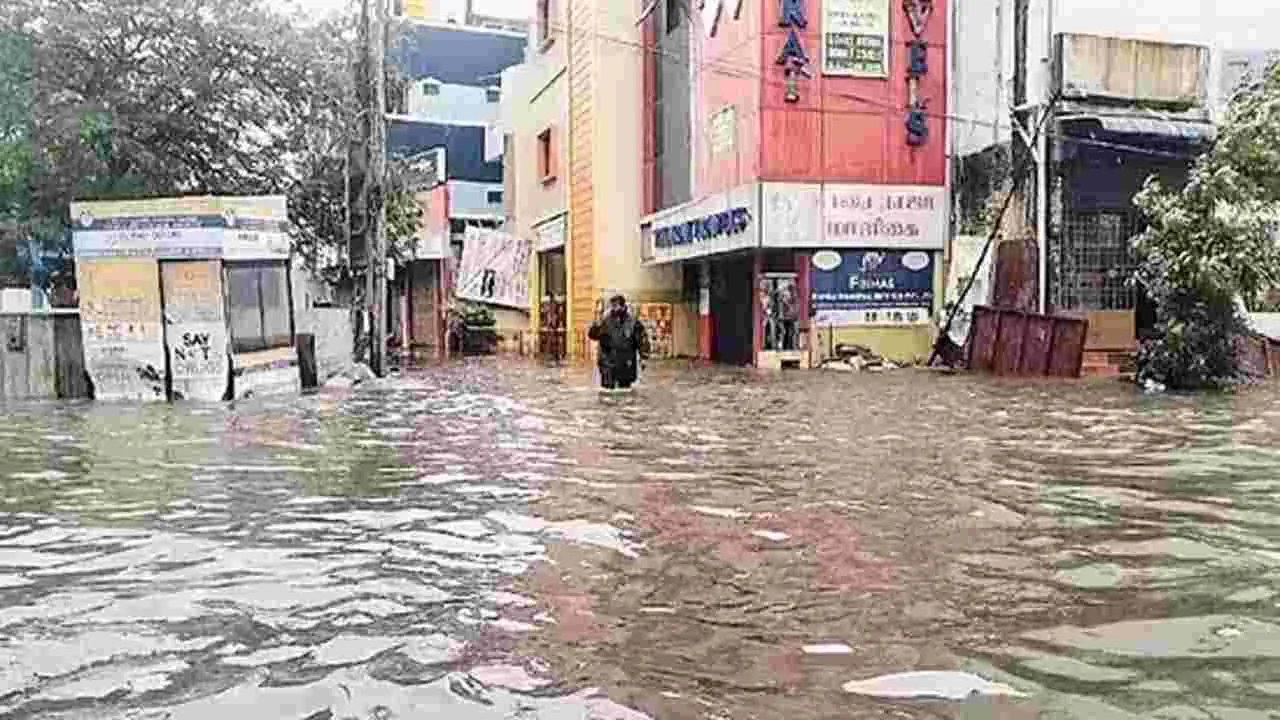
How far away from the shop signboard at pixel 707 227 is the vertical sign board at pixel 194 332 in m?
10.3

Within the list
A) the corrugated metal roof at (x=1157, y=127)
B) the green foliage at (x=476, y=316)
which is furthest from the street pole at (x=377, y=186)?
the green foliage at (x=476, y=316)

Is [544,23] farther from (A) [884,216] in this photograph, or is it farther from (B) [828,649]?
(B) [828,649]

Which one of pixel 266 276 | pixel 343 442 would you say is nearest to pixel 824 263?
pixel 266 276

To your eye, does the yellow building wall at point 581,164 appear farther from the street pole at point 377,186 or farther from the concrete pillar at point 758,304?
the street pole at point 377,186

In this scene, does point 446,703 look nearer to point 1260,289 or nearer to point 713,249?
point 1260,289

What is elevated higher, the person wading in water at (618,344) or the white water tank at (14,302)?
the white water tank at (14,302)

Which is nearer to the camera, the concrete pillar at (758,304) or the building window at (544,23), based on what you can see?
the concrete pillar at (758,304)

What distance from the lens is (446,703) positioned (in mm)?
3746

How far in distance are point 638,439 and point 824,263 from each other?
527 inches

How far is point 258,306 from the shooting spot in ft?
56.0

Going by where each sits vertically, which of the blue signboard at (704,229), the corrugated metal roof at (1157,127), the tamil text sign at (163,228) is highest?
the corrugated metal roof at (1157,127)

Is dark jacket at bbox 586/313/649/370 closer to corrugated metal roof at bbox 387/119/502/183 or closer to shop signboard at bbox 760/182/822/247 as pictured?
shop signboard at bbox 760/182/822/247

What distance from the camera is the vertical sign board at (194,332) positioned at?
16.1 meters

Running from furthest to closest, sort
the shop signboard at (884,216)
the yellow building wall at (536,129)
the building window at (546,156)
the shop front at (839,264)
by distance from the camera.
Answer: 1. the building window at (546,156)
2. the yellow building wall at (536,129)
3. the shop signboard at (884,216)
4. the shop front at (839,264)
